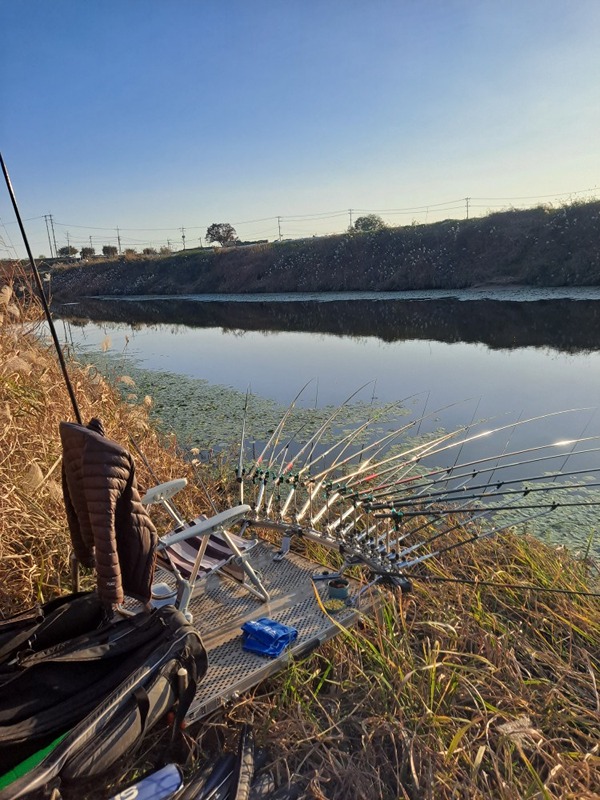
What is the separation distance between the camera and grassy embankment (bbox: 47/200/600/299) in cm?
2273

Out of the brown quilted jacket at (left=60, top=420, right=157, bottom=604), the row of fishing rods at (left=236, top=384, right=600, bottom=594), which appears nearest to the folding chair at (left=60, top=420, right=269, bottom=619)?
the brown quilted jacket at (left=60, top=420, right=157, bottom=604)

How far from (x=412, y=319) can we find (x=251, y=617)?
14968mm

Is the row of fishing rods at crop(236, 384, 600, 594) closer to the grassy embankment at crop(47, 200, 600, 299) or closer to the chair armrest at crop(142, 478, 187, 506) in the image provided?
the chair armrest at crop(142, 478, 187, 506)

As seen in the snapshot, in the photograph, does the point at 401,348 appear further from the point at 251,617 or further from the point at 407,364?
the point at 251,617

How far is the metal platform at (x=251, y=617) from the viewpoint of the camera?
239cm

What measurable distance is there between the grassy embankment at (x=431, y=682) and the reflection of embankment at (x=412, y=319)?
910cm

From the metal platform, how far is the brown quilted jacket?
492mm

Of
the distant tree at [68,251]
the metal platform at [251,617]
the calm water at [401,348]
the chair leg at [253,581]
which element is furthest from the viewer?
the distant tree at [68,251]

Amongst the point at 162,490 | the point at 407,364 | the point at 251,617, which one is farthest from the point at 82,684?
the point at 407,364

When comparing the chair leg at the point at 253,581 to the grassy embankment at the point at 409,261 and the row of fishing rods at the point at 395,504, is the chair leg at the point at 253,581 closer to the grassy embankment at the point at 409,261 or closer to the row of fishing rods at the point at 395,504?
the row of fishing rods at the point at 395,504

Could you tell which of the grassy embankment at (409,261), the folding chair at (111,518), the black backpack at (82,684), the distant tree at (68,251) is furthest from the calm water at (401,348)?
the distant tree at (68,251)

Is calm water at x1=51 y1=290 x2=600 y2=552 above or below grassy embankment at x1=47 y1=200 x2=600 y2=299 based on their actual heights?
below

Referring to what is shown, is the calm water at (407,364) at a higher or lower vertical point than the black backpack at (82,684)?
lower

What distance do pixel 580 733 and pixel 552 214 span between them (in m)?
26.3
